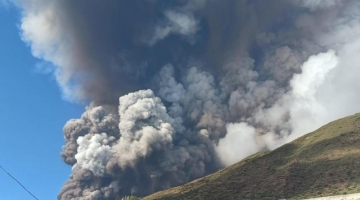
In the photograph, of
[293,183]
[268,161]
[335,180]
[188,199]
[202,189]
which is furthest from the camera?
[268,161]

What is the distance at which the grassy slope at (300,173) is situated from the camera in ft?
247

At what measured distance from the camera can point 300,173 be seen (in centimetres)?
8731

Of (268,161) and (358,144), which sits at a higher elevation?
(268,161)

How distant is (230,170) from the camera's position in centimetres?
10981

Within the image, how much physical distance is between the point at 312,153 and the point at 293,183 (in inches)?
724

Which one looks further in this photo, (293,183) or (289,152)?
(289,152)

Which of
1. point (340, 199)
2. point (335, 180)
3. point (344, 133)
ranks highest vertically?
point (344, 133)

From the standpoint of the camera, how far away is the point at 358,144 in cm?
8919

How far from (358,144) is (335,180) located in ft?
64.1

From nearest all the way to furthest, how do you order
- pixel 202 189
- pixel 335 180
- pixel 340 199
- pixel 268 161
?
pixel 340 199, pixel 335 180, pixel 202 189, pixel 268 161

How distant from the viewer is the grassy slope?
75.3 metres

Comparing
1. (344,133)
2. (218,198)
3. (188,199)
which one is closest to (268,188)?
(218,198)

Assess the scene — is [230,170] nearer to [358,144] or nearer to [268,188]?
[268,188]

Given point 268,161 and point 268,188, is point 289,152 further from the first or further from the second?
point 268,188
